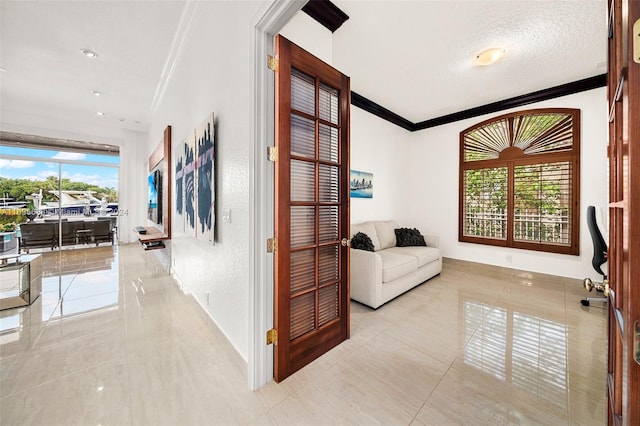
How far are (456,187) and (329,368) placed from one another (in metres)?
4.57

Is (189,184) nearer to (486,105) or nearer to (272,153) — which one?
(272,153)

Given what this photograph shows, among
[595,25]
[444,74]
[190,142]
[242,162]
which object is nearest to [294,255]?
[242,162]

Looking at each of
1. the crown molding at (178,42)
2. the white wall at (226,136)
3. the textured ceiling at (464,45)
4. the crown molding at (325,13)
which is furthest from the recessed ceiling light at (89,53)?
the textured ceiling at (464,45)

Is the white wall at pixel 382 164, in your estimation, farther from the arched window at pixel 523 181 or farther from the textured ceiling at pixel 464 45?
the arched window at pixel 523 181

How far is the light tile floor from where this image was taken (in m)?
1.44

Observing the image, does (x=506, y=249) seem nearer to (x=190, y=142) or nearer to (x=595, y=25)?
(x=595, y=25)

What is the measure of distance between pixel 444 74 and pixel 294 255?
3.59 meters

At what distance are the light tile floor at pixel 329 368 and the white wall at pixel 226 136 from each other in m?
0.32

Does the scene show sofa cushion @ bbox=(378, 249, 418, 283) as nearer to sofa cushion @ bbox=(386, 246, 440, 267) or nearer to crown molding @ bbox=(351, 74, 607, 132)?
sofa cushion @ bbox=(386, 246, 440, 267)

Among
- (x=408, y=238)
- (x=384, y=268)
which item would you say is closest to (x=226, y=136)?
(x=384, y=268)

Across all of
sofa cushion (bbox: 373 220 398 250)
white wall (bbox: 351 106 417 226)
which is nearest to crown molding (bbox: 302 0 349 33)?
white wall (bbox: 351 106 417 226)

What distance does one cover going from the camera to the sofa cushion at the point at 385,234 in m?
4.14

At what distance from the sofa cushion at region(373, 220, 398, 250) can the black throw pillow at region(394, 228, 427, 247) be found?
0.30 ft

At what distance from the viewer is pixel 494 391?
64.1 inches
